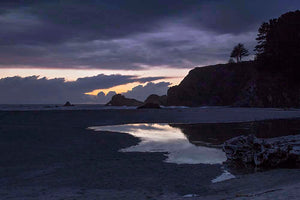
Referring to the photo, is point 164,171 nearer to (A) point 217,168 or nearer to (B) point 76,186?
(A) point 217,168

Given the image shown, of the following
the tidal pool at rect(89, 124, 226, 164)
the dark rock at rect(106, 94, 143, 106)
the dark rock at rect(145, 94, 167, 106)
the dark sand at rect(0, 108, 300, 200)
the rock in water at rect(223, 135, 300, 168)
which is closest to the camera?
the dark sand at rect(0, 108, 300, 200)

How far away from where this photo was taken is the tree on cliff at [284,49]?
53.6 feet

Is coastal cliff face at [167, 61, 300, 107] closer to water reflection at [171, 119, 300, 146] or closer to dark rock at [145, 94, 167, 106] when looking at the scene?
dark rock at [145, 94, 167, 106]

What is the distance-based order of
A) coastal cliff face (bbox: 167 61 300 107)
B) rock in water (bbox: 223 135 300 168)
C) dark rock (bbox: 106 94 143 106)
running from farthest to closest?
dark rock (bbox: 106 94 143 106), coastal cliff face (bbox: 167 61 300 107), rock in water (bbox: 223 135 300 168)

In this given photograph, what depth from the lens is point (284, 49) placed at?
16.6m

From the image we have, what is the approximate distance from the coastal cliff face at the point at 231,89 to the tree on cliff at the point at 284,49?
47.9 metres

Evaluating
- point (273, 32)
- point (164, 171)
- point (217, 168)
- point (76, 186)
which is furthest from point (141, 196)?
point (273, 32)

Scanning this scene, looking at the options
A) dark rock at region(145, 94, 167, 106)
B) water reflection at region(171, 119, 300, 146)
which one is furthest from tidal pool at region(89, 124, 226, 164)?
dark rock at region(145, 94, 167, 106)

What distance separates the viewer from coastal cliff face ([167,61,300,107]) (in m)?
66.5

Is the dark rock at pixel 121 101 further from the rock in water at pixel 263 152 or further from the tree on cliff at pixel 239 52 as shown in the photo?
the rock in water at pixel 263 152

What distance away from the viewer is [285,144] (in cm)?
889

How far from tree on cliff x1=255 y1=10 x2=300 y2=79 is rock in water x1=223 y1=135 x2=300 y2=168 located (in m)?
8.32

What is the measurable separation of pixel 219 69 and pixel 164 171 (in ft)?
283

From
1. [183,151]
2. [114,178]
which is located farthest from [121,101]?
[114,178]
